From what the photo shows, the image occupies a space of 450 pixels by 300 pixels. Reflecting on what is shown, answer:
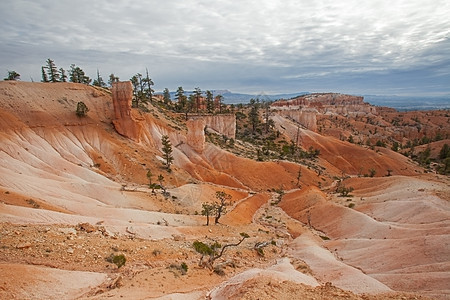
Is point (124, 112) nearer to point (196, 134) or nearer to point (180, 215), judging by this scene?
point (196, 134)

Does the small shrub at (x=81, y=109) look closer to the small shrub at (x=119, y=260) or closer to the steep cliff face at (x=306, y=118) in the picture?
the small shrub at (x=119, y=260)

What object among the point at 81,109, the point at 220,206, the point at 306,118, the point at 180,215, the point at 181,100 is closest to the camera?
the point at 180,215

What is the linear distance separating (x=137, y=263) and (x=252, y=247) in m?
13.2

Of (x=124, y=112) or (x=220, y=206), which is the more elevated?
(x=124, y=112)

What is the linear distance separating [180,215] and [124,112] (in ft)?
98.8

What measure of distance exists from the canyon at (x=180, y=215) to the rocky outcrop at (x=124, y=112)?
225mm

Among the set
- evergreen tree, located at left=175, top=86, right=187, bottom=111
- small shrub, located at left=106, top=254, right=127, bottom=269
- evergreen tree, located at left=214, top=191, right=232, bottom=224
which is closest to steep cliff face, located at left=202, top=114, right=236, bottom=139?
evergreen tree, located at left=175, top=86, right=187, bottom=111

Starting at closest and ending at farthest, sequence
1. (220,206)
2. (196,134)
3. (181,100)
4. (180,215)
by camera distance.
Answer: (180,215)
(220,206)
(196,134)
(181,100)

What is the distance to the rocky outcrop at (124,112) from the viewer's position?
55.0m

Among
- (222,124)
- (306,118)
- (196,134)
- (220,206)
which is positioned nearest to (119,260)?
(220,206)

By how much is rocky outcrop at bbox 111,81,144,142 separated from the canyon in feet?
0.74

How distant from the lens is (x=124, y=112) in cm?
5569

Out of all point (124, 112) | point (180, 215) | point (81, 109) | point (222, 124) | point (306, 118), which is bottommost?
point (180, 215)

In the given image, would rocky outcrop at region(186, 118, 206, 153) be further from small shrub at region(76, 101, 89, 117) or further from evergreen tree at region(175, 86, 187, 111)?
evergreen tree at region(175, 86, 187, 111)
